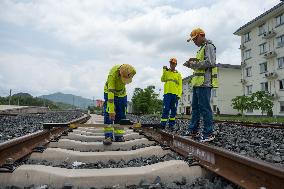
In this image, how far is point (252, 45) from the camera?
163 feet

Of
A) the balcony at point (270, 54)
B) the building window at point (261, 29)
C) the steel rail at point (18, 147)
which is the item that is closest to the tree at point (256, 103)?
the balcony at point (270, 54)

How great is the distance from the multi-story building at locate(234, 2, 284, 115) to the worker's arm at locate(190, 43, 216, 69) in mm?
37361

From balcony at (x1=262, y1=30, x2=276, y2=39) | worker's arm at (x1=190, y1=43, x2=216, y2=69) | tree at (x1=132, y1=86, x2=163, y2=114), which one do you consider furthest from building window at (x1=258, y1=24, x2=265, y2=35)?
worker's arm at (x1=190, y1=43, x2=216, y2=69)

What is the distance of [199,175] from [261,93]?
108 feet

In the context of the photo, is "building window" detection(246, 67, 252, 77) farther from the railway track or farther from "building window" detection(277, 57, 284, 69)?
the railway track

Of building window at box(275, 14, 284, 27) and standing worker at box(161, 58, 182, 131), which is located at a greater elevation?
building window at box(275, 14, 284, 27)

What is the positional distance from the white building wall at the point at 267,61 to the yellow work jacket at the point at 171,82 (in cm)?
3553

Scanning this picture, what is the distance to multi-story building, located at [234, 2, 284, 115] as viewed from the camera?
4197 cm

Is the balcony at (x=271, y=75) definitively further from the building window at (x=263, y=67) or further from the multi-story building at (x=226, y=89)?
the multi-story building at (x=226, y=89)

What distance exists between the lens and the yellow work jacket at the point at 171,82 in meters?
8.90

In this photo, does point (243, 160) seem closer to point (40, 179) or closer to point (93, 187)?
point (93, 187)

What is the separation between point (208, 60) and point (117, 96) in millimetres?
1709

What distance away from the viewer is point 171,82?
890cm

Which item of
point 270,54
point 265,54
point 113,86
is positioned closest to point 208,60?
point 113,86
